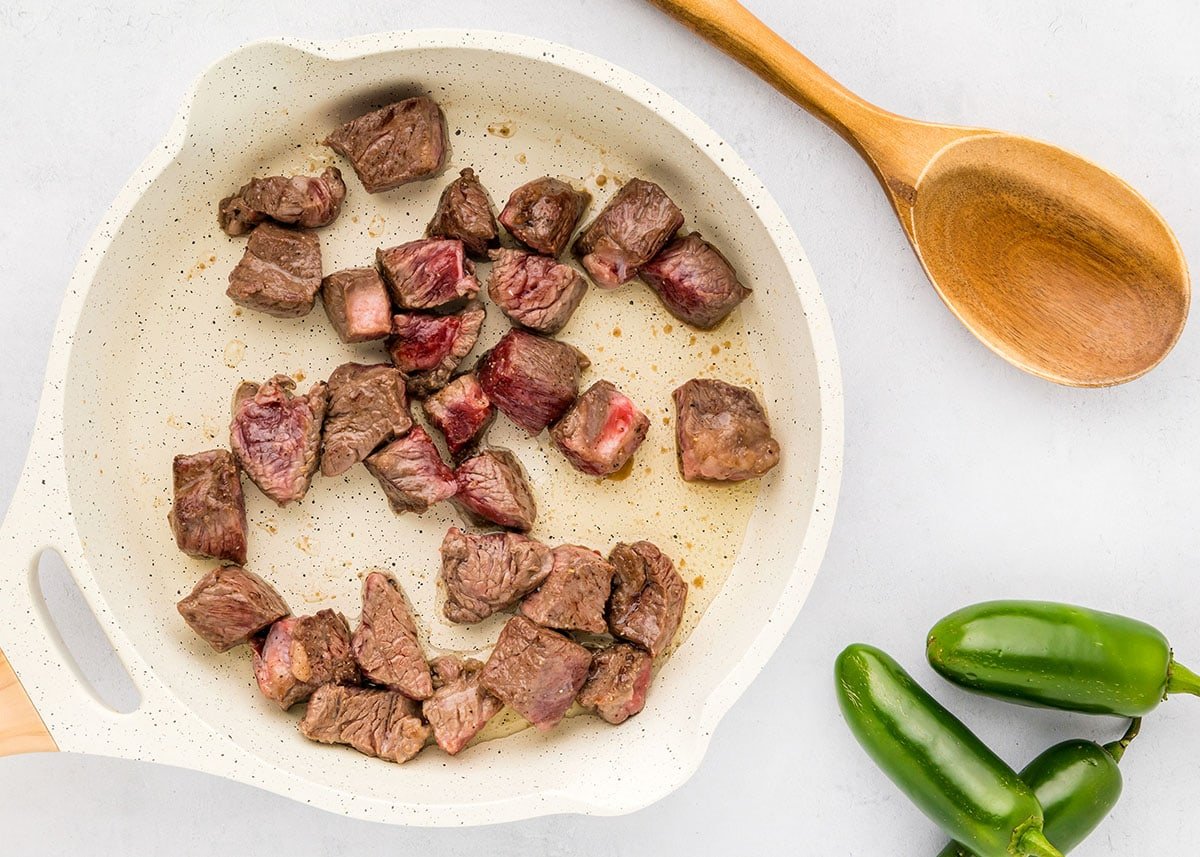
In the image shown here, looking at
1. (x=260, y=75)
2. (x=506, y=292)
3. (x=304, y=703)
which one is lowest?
(x=304, y=703)

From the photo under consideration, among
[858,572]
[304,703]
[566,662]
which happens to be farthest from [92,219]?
[858,572]

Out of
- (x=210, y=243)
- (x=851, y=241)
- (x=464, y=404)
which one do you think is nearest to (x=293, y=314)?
(x=210, y=243)

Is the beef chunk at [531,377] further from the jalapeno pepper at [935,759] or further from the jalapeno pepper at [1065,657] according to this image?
the jalapeno pepper at [1065,657]

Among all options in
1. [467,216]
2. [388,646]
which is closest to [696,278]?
[467,216]

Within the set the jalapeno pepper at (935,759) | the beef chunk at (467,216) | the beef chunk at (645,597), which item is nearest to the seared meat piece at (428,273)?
the beef chunk at (467,216)

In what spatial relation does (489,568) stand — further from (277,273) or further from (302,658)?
(277,273)

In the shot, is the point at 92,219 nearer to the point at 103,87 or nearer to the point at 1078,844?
the point at 103,87

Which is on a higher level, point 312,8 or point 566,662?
point 312,8

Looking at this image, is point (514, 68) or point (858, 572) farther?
point (858, 572)
